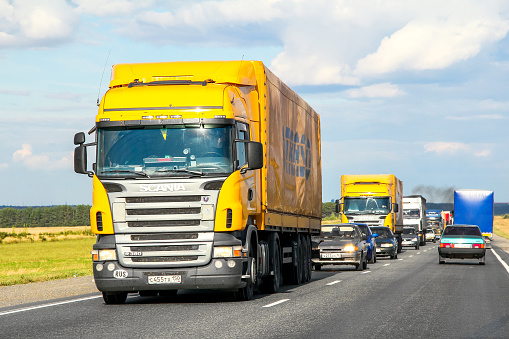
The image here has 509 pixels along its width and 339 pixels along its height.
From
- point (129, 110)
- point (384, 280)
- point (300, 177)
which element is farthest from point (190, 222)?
point (384, 280)

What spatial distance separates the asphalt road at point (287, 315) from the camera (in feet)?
34.2

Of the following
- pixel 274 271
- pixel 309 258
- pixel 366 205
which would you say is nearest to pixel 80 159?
pixel 274 271

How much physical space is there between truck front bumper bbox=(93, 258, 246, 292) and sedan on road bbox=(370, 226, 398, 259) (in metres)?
24.0

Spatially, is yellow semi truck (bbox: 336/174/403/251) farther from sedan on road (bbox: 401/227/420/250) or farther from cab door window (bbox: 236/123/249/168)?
cab door window (bbox: 236/123/249/168)

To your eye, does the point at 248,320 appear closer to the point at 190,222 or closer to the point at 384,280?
the point at 190,222

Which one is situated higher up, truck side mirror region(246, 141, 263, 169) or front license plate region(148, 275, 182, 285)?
truck side mirror region(246, 141, 263, 169)

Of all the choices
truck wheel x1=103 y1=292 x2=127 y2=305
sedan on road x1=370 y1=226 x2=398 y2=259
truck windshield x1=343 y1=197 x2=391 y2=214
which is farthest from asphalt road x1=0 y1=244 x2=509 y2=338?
truck windshield x1=343 y1=197 x2=391 y2=214

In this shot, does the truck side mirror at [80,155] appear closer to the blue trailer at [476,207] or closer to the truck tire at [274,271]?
the truck tire at [274,271]

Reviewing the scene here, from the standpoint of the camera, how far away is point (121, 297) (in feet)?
49.1

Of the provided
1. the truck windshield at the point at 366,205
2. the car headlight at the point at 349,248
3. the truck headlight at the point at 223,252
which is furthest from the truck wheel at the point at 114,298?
the truck windshield at the point at 366,205

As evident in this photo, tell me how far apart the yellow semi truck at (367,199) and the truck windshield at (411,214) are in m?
20.8

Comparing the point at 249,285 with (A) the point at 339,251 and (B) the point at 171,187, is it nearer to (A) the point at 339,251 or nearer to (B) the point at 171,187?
(B) the point at 171,187

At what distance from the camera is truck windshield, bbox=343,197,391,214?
39.3 meters

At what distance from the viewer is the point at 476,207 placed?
172 ft
